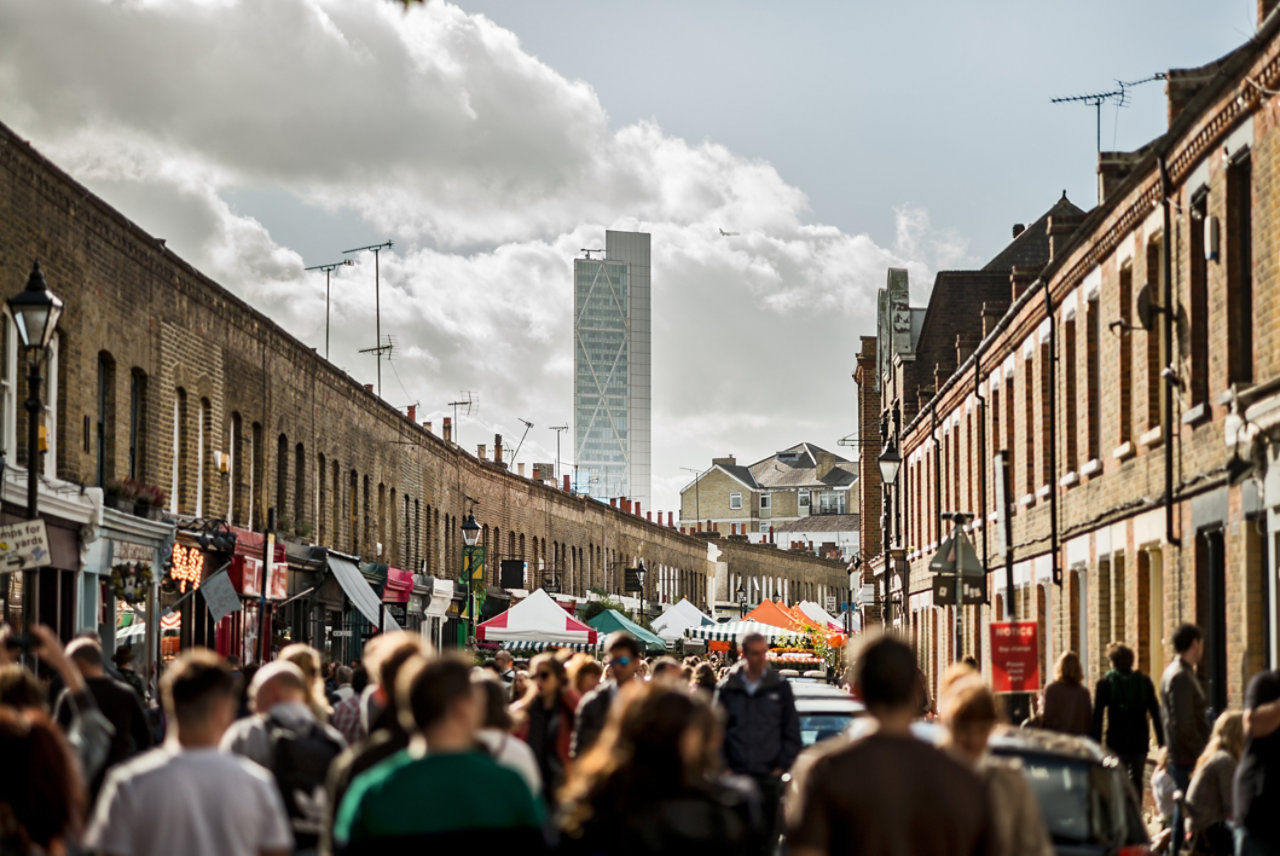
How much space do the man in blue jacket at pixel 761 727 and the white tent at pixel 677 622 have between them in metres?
34.5

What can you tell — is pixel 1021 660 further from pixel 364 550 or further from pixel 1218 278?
pixel 364 550

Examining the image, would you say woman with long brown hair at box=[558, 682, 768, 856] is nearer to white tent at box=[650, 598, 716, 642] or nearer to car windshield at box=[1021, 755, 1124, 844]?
car windshield at box=[1021, 755, 1124, 844]

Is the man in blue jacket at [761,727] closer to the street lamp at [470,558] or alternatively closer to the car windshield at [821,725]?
the car windshield at [821,725]

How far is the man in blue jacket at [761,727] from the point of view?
12.9m

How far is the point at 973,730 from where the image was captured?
24.2ft

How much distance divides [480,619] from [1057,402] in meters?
32.4

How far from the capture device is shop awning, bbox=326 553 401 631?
37219mm

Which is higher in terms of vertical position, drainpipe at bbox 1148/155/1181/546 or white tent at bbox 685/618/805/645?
drainpipe at bbox 1148/155/1181/546

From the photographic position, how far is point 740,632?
40469 mm

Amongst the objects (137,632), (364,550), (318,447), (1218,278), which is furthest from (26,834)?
(364,550)

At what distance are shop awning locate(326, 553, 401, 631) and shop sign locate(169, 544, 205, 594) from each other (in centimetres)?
843

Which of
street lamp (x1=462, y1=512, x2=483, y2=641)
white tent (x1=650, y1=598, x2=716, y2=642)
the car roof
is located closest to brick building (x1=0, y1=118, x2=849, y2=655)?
street lamp (x1=462, y1=512, x2=483, y2=641)

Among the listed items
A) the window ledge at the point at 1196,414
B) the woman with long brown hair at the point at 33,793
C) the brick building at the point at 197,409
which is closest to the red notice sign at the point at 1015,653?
the window ledge at the point at 1196,414

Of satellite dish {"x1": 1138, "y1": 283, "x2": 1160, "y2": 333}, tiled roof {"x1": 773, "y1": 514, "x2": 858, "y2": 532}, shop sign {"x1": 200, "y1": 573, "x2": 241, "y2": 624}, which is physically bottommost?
shop sign {"x1": 200, "y1": 573, "x2": 241, "y2": 624}
